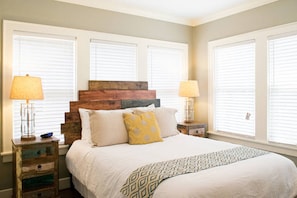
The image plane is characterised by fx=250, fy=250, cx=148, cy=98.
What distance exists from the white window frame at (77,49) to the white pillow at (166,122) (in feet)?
2.78

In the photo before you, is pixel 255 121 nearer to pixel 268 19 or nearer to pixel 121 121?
pixel 268 19

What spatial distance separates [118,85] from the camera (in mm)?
3805

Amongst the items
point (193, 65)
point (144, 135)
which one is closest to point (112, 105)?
point (144, 135)

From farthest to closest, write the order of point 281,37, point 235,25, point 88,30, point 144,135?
1. point 235,25
2. point 88,30
3. point 281,37
4. point 144,135

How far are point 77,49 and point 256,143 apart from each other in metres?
2.90

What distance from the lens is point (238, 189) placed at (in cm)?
185

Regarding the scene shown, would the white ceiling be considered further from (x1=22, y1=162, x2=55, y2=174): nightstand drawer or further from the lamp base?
(x1=22, y1=162, x2=55, y2=174): nightstand drawer

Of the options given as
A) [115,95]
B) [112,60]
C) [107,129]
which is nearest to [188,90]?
[115,95]

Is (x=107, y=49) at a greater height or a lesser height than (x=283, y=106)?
greater

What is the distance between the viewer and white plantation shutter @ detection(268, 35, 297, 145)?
3230 millimetres

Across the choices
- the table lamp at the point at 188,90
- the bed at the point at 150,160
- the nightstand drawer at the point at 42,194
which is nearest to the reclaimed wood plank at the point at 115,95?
the bed at the point at 150,160

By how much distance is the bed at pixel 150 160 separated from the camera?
1.84 metres

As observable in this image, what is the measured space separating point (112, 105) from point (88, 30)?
112 cm

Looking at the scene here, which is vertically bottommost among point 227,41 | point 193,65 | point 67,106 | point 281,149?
point 281,149
